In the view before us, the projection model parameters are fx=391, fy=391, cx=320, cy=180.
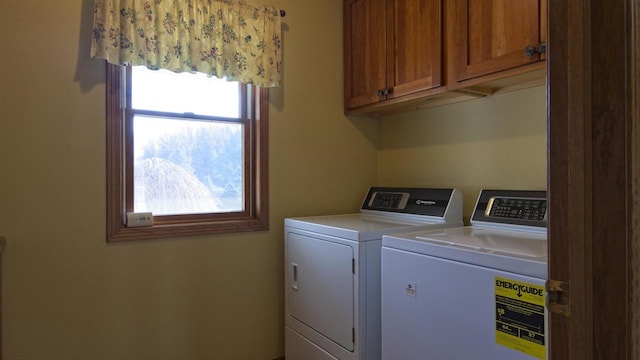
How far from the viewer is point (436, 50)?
6.57 ft

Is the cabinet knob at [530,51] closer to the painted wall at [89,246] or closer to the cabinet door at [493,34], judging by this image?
the cabinet door at [493,34]

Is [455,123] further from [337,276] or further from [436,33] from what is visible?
[337,276]

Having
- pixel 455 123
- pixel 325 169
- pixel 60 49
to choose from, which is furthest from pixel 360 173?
pixel 60 49

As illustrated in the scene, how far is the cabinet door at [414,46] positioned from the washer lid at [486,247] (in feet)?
2.64

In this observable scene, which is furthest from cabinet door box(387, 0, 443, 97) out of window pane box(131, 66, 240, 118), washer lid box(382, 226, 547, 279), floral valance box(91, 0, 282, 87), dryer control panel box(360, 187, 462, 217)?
window pane box(131, 66, 240, 118)

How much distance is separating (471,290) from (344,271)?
2.19 ft

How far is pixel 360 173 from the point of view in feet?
9.21

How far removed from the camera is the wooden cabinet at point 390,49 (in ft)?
6.67

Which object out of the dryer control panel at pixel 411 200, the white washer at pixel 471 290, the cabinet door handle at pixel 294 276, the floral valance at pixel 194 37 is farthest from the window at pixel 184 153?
the white washer at pixel 471 290

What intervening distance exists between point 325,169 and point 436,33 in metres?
1.09

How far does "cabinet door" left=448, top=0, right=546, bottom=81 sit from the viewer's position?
1.58 m

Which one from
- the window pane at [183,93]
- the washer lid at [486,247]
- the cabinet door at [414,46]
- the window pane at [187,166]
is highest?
the cabinet door at [414,46]

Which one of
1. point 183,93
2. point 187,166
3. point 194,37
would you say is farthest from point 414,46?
point 187,166

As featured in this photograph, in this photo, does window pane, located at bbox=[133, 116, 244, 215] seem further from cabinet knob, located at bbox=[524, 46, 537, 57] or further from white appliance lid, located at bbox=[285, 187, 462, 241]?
cabinet knob, located at bbox=[524, 46, 537, 57]
